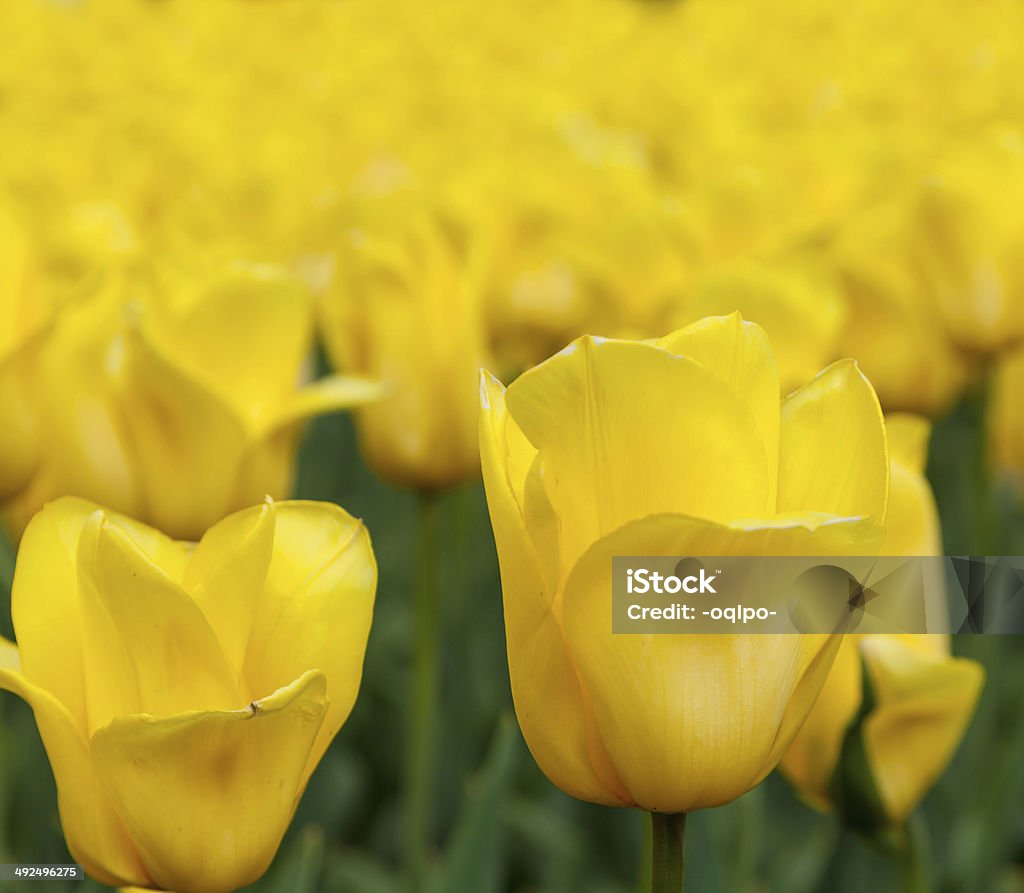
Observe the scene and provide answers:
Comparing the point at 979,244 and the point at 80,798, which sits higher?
the point at 979,244

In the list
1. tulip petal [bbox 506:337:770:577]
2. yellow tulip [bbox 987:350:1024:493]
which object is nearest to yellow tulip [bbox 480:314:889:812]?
tulip petal [bbox 506:337:770:577]

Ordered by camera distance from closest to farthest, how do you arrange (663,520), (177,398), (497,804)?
(663,520) → (177,398) → (497,804)

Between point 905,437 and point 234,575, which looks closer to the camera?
point 234,575

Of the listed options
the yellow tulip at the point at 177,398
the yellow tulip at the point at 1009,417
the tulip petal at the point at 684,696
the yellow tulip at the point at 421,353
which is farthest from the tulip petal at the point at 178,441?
the yellow tulip at the point at 1009,417

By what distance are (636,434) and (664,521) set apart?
30mm

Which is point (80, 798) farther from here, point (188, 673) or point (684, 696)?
point (684, 696)

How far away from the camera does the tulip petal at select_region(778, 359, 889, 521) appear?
419 mm

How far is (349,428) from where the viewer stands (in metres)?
2.00

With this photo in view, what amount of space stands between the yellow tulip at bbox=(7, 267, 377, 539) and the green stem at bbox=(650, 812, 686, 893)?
444mm

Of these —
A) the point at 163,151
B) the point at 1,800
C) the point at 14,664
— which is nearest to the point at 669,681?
the point at 14,664

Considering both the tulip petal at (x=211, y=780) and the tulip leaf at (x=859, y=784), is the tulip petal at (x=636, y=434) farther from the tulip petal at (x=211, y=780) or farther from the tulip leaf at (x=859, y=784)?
the tulip leaf at (x=859, y=784)

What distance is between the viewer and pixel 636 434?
408mm

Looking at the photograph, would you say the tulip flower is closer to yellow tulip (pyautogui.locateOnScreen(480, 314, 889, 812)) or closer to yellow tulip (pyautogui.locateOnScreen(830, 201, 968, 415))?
yellow tulip (pyautogui.locateOnScreen(480, 314, 889, 812))

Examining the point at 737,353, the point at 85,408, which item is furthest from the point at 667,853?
the point at 85,408
